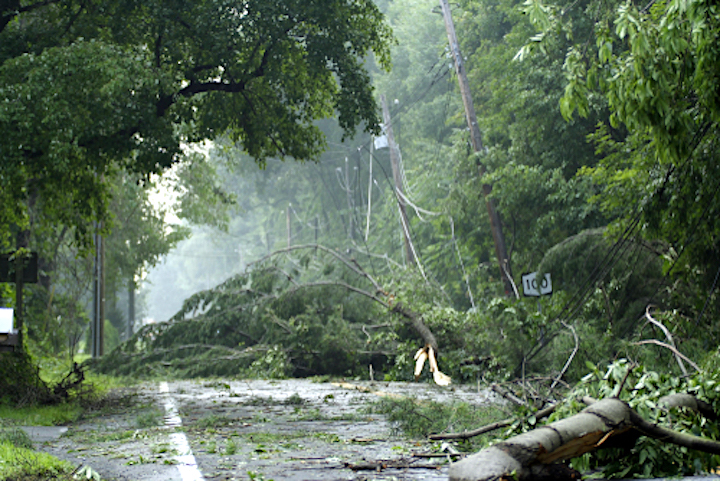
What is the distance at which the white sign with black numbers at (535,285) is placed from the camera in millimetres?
12328

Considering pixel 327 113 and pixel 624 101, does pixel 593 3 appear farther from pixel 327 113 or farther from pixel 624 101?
pixel 624 101

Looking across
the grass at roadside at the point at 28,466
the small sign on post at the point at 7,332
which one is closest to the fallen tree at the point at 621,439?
the grass at roadside at the point at 28,466

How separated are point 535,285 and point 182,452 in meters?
8.24

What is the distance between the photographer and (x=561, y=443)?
4.30 m

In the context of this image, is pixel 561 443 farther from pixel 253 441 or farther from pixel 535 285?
pixel 535 285

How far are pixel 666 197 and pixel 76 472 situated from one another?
24.9 ft

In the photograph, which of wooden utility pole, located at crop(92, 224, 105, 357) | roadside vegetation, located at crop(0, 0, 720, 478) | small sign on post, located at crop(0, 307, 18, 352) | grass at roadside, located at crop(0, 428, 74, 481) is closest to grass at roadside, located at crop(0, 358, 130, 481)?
grass at roadside, located at crop(0, 428, 74, 481)

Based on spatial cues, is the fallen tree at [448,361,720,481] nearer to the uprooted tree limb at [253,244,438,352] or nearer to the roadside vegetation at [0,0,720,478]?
the roadside vegetation at [0,0,720,478]

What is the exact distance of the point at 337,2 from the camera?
11.0 metres

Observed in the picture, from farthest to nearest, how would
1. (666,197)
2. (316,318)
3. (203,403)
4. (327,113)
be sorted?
(316,318), (327,113), (203,403), (666,197)

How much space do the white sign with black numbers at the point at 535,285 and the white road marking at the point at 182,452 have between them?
6345 millimetres

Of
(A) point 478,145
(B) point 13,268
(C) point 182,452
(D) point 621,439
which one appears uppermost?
(A) point 478,145

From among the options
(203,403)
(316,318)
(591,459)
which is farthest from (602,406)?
(316,318)

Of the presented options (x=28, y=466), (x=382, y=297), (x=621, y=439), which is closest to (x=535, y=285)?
(x=382, y=297)
